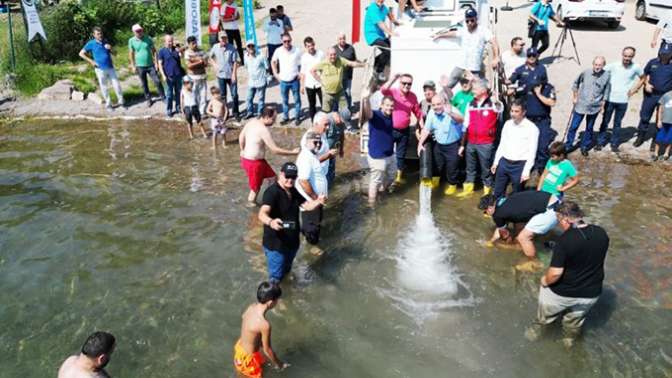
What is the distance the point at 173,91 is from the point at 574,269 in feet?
34.9

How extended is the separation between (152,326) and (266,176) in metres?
3.14

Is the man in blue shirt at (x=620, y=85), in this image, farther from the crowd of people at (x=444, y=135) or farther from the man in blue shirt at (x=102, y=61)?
the man in blue shirt at (x=102, y=61)

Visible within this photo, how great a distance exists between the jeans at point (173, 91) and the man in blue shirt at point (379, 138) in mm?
6152

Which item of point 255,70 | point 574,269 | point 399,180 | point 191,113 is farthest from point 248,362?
point 255,70

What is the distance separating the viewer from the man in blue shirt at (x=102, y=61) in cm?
1328

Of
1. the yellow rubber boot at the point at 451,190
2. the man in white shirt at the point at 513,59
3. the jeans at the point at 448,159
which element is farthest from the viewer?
the man in white shirt at the point at 513,59

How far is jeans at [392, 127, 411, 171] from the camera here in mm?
9047

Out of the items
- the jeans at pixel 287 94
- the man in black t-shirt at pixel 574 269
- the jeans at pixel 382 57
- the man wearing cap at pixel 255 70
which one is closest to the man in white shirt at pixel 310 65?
the jeans at pixel 287 94

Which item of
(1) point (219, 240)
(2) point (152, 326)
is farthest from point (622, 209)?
(2) point (152, 326)

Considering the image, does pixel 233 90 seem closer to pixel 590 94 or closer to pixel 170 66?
pixel 170 66

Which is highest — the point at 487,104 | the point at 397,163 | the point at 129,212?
the point at 487,104

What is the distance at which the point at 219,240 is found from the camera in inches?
320

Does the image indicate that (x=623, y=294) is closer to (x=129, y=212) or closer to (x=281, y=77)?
(x=129, y=212)

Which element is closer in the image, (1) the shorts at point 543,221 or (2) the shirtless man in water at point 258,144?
(1) the shorts at point 543,221
